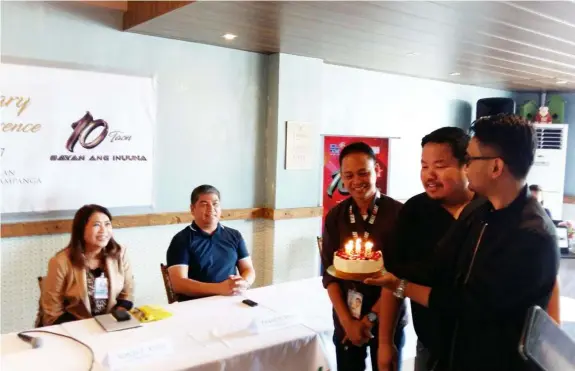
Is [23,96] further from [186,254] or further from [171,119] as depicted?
[186,254]

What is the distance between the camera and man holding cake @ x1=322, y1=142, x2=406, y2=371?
198cm

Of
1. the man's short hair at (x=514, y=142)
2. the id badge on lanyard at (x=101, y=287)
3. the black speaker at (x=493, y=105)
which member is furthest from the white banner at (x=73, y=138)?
the black speaker at (x=493, y=105)

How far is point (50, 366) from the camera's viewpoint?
66.2 inches

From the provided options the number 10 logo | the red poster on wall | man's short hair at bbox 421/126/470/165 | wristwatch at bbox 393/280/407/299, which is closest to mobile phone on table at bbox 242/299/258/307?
wristwatch at bbox 393/280/407/299

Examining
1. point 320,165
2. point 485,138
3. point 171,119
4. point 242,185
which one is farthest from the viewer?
point 320,165

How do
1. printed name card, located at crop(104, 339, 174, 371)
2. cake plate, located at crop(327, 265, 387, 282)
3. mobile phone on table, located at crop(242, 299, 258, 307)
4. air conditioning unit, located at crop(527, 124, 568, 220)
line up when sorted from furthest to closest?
air conditioning unit, located at crop(527, 124, 568, 220) → mobile phone on table, located at crop(242, 299, 258, 307) → cake plate, located at crop(327, 265, 387, 282) → printed name card, located at crop(104, 339, 174, 371)

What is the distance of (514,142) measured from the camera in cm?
136

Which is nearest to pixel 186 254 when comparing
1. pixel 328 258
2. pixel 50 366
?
pixel 328 258

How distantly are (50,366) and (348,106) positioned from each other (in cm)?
397

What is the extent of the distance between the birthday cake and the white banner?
218 cm

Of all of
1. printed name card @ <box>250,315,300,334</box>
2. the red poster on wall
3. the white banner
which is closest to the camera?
printed name card @ <box>250,315,300,334</box>

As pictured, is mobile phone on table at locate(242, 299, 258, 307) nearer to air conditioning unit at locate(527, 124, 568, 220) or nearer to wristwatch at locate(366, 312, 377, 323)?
wristwatch at locate(366, 312, 377, 323)

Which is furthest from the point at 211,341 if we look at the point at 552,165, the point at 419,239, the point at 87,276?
the point at 552,165

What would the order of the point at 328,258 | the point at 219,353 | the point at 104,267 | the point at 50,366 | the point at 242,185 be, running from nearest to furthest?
1. the point at 50,366
2. the point at 219,353
3. the point at 328,258
4. the point at 104,267
5. the point at 242,185
